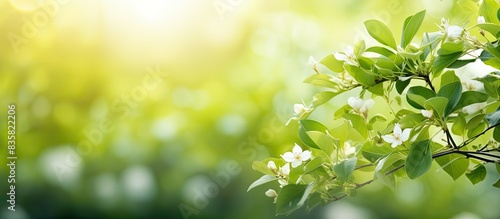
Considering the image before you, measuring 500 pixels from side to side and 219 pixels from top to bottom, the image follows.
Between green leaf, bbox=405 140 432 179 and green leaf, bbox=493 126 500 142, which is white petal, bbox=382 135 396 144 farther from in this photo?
green leaf, bbox=493 126 500 142

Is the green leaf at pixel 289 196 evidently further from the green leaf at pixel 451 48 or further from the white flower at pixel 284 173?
the green leaf at pixel 451 48

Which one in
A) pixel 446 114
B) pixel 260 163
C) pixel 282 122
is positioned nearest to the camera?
pixel 446 114

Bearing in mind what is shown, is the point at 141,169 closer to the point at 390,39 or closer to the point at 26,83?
the point at 26,83

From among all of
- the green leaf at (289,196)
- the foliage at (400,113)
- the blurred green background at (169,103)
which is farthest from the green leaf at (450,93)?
the blurred green background at (169,103)

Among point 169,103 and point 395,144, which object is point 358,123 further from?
point 169,103

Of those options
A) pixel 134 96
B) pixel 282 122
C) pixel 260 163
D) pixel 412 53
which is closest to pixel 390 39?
pixel 412 53

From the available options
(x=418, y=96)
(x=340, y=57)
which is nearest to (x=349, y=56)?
(x=340, y=57)
